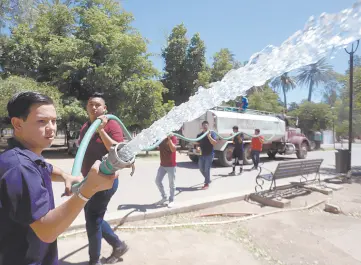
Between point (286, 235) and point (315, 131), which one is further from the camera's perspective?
point (315, 131)

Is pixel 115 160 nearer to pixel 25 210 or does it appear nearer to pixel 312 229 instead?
pixel 25 210

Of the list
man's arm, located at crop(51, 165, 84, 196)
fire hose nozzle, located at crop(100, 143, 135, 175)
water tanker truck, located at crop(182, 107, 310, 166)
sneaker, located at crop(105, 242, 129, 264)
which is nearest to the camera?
fire hose nozzle, located at crop(100, 143, 135, 175)

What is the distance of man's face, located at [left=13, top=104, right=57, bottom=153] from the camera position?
149cm

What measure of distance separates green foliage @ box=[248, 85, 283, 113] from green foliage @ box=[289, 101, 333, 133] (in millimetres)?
2961

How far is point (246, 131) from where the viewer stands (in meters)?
13.0

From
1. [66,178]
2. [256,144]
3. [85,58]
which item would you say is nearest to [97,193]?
[66,178]

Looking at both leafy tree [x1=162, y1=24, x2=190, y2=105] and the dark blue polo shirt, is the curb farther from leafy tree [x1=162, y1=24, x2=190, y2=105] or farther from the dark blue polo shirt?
leafy tree [x1=162, y1=24, x2=190, y2=105]

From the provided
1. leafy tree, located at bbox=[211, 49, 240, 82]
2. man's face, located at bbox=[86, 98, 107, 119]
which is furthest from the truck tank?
leafy tree, located at bbox=[211, 49, 240, 82]

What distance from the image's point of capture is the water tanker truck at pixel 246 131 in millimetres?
11883

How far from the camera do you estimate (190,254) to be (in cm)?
370

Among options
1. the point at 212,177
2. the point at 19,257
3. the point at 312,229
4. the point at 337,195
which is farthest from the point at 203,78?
the point at 19,257

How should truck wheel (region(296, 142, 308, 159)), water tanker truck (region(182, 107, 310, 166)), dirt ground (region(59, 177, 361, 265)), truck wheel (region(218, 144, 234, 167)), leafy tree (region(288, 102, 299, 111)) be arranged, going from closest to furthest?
dirt ground (region(59, 177, 361, 265)) → water tanker truck (region(182, 107, 310, 166)) → truck wheel (region(218, 144, 234, 167)) → truck wheel (region(296, 142, 308, 159)) → leafy tree (region(288, 102, 299, 111))

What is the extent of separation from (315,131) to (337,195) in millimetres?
24611

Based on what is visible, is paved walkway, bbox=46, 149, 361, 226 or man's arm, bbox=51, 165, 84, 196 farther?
paved walkway, bbox=46, 149, 361, 226
